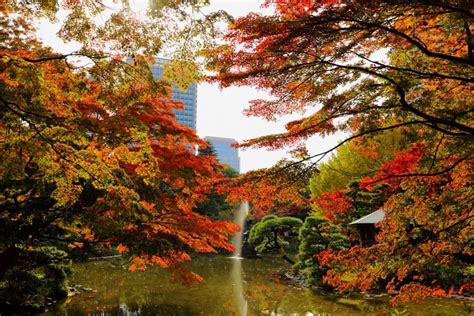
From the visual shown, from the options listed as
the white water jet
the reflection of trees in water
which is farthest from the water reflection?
the white water jet

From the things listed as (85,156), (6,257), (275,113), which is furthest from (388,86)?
(6,257)

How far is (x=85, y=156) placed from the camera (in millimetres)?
3338

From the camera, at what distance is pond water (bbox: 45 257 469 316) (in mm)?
8289

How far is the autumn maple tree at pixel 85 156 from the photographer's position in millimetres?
3248

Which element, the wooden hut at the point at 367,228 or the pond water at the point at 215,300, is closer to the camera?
the pond water at the point at 215,300

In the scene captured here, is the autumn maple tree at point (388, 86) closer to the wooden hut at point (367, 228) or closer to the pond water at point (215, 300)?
the pond water at point (215, 300)

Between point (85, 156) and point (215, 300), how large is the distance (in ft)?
25.5

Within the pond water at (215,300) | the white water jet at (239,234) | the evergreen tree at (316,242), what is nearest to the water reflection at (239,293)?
the pond water at (215,300)

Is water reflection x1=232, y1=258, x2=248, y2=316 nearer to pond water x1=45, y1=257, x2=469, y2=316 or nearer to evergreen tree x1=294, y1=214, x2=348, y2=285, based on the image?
pond water x1=45, y1=257, x2=469, y2=316

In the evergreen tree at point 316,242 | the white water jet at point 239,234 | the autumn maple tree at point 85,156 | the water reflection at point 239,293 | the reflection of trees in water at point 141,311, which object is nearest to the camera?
the autumn maple tree at point 85,156

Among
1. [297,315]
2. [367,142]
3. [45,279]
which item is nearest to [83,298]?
[45,279]

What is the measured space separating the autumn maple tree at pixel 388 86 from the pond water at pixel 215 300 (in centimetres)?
273

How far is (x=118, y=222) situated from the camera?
4715 millimetres

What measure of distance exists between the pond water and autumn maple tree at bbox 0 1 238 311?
1912 mm
